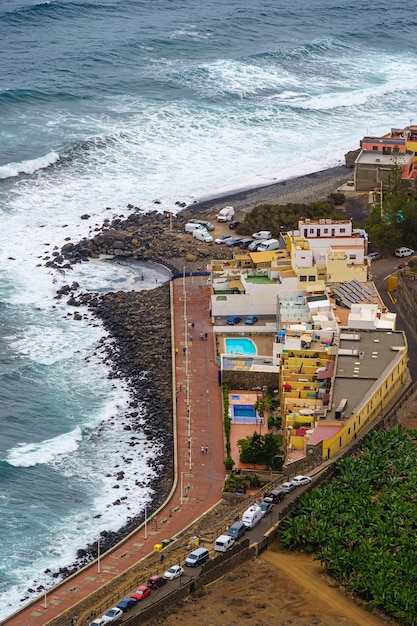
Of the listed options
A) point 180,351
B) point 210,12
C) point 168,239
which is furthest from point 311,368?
point 210,12

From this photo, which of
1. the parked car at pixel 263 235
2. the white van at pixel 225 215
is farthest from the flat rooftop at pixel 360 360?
the white van at pixel 225 215

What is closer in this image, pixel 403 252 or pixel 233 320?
pixel 233 320

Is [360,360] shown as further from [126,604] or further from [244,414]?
[126,604]

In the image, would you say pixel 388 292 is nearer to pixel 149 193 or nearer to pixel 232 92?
pixel 149 193

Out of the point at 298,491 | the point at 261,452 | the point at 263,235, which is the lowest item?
the point at 261,452

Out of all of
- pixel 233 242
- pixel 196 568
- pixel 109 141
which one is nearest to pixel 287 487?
pixel 196 568

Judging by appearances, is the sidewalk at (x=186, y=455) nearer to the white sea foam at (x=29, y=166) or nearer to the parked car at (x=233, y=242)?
the parked car at (x=233, y=242)
